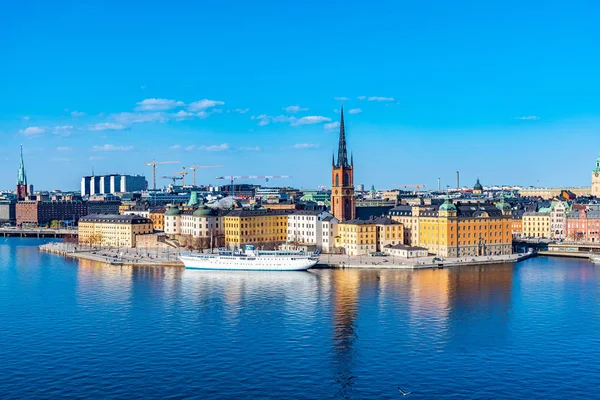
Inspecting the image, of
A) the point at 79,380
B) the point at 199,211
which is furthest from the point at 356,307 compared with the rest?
the point at 199,211

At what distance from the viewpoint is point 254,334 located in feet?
117

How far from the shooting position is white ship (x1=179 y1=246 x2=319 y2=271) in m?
60.5

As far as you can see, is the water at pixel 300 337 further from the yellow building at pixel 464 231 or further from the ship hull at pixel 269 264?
the yellow building at pixel 464 231

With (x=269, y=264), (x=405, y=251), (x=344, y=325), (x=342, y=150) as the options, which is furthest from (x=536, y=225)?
(x=344, y=325)

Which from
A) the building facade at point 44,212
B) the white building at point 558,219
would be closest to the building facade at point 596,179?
the white building at point 558,219

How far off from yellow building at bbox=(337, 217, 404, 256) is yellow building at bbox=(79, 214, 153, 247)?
78.1 feet

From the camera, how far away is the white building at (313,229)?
74375 millimetres

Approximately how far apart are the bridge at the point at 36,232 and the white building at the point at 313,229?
41.7 meters

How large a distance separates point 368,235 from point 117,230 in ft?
97.6

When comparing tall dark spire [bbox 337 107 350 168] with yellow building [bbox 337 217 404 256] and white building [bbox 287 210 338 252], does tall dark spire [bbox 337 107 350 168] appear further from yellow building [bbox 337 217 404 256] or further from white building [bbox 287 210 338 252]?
yellow building [bbox 337 217 404 256]

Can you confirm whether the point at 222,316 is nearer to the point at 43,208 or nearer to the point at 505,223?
the point at 505,223

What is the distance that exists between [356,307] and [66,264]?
3395cm

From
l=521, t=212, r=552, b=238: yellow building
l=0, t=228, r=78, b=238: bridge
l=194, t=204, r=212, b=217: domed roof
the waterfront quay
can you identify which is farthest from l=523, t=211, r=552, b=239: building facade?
l=0, t=228, r=78, b=238: bridge

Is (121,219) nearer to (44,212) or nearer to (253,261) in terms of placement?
(253,261)
